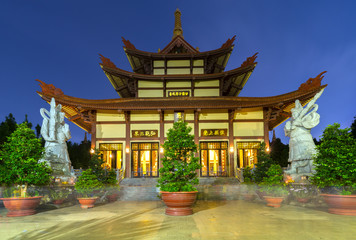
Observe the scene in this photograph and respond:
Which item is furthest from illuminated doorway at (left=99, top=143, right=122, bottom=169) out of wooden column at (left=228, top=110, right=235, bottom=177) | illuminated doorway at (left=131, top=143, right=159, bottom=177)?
wooden column at (left=228, top=110, right=235, bottom=177)

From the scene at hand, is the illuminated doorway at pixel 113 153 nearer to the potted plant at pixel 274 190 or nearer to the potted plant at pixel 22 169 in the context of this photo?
the potted plant at pixel 22 169

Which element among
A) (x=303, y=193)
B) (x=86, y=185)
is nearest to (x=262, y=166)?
(x=303, y=193)

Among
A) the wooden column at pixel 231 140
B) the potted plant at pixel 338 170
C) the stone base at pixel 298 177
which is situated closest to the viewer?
the potted plant at pixel 338 170

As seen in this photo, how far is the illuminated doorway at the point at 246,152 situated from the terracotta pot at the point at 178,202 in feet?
39.0

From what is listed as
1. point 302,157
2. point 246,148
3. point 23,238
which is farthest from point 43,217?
point 246,148

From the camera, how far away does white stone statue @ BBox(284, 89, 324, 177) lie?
14.2 meters

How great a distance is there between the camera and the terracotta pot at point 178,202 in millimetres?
9211

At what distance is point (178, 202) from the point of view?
921 centimetres

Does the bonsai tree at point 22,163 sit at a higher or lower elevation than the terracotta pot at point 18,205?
higher

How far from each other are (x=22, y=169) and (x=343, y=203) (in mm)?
11366

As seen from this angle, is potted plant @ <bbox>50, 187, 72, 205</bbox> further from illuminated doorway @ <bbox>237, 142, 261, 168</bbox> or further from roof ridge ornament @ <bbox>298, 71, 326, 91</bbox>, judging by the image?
roof ridge ornament @ <bbox>298, 71, 326, 91</bbox>

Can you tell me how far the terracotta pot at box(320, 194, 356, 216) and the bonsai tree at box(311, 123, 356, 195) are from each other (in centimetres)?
35

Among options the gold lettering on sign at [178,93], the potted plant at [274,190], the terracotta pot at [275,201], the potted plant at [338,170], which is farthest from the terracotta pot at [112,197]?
the gold lettering on sign at [178,93]

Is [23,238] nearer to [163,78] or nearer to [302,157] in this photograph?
[302,157]
